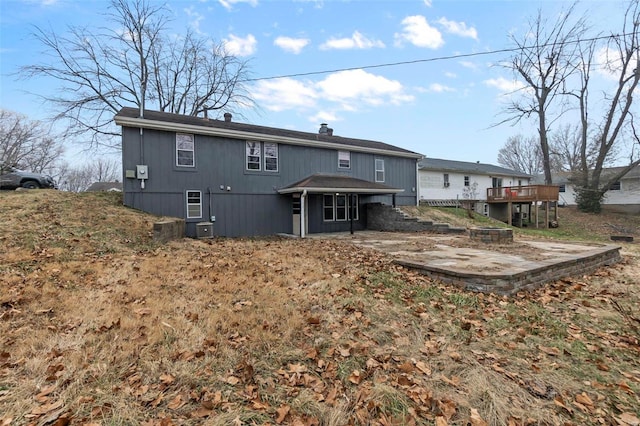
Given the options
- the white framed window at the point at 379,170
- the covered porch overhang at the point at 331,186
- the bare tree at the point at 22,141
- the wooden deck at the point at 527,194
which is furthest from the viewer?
the bare tree at the point at 22,141

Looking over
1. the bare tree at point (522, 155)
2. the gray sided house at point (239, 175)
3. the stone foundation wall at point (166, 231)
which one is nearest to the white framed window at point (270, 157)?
the gray sided house at point (239, 175)

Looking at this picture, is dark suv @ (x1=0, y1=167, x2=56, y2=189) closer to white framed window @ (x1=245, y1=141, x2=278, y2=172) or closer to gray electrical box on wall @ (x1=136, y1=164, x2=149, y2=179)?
gray electrical box on wall @ (x1=136, y1=164, x2=149, y2=179)

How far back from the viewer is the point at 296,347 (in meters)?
3.30

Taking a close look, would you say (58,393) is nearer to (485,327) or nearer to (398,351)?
(398,351)

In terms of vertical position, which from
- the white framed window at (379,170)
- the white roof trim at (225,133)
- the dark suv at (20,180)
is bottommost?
the dark suv at (20,180)

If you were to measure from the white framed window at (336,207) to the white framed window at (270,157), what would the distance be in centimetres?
281

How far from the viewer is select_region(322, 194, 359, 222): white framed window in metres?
14.6

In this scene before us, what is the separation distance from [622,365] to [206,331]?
453 centimetres

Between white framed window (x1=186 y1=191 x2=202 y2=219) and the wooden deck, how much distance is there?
19.0 metres

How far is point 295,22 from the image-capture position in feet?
38.3

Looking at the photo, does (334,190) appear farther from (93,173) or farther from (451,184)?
(93,173)

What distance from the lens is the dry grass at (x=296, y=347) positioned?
7.85ft

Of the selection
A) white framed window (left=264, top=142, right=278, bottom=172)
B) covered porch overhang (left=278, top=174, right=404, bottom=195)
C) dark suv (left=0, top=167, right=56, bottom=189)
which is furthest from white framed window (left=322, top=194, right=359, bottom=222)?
dark suv (left=0, top=167, right=56, bottom=189)

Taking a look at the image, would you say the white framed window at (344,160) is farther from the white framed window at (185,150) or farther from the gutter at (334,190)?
the white framed window at (185,150)
